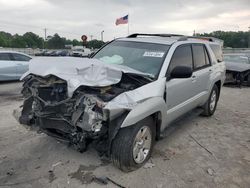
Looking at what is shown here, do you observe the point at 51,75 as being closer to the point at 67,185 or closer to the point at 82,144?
the point at 82,144

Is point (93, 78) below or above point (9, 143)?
above

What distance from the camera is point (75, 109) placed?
11.6 ft

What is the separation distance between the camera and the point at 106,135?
361 centimetres

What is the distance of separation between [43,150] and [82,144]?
131 centimetres

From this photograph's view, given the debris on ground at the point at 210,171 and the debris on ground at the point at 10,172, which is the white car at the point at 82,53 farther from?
the debris on ground at the point at 210,171

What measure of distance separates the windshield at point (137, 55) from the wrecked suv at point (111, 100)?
16 mm

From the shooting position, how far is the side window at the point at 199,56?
18.5 ft

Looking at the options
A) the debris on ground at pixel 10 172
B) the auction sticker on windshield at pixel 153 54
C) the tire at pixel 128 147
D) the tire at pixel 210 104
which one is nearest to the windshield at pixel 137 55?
the auction sticker on windshield at pixel 153 54

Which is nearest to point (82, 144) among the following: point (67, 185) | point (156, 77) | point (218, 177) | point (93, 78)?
point (67, 185)

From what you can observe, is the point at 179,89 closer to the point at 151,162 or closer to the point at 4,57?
the point at 151,162

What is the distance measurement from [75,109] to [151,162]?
1.47 meters

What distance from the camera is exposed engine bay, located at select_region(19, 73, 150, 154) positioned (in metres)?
3.41

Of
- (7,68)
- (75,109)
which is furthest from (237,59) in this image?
(75,109)

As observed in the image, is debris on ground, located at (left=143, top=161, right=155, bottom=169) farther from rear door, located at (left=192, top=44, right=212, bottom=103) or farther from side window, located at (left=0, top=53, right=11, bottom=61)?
side window, located at (left=0, top=53, right=11, bottom=61)
